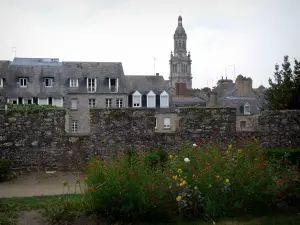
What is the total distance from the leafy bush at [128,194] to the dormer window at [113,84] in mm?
41171

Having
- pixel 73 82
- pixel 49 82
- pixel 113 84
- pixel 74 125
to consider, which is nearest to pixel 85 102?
pixel 73 82

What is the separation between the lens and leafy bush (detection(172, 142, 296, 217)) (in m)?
7.04

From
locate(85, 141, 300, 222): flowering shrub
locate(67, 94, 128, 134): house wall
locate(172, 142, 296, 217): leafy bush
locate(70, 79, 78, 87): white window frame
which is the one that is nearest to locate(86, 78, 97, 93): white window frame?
locate(67, 94, 128, 134): house wall

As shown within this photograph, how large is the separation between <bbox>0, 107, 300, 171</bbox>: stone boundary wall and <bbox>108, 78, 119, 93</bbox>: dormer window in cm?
3540

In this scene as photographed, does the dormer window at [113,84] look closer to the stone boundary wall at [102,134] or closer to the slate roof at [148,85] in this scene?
the slate roof at [148,85]

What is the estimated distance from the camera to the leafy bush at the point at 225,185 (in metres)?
7.04

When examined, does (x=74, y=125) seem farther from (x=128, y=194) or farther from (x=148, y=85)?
(x=128, y=194)

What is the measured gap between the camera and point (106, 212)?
276 inches

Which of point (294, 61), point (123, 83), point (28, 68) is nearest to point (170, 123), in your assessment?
point (123, 83)

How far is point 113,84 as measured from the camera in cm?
4853

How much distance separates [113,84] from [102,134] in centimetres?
3602

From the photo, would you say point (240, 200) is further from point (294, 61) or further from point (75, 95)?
point (75, 95)

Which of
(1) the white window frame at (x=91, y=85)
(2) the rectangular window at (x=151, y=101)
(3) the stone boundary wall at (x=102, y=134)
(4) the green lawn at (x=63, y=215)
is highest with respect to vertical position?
(1) the white window frame at (x=91, y=85)

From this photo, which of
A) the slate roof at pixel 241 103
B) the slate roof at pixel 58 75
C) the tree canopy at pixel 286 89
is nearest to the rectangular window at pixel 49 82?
the slate roof at pixel 58 75
